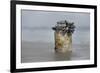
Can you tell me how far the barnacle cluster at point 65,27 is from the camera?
59.4 inches

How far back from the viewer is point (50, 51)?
1490mm

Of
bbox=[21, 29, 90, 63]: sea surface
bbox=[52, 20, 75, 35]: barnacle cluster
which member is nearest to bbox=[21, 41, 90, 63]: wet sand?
bbox=[21, 29, 90, 63]: sea surface

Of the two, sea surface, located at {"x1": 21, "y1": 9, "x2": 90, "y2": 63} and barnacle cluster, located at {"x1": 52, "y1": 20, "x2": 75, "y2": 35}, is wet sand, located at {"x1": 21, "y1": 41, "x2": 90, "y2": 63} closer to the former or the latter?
sea surface, located at {"x1": 21, "y1": 9, "x2": 90, "y2": 63}

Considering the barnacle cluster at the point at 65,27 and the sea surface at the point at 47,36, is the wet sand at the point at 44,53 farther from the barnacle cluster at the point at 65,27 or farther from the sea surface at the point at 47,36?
the barnacle cluster at the point at 65,27

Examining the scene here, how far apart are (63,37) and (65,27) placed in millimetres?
77

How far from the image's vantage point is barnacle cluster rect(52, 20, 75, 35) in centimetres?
151

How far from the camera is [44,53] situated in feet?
4.84

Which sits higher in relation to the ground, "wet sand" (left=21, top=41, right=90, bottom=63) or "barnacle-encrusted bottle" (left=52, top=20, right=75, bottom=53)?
"barnacle-encrusted bottle" (left=52, top=20, right=75, bottom=53)

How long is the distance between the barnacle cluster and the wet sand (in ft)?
0.39

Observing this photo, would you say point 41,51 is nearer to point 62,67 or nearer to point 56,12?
point 62,67

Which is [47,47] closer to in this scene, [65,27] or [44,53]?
[44,53]

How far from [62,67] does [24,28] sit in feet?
1.33

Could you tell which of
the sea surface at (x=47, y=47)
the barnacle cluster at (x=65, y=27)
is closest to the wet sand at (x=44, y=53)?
the sea surface at (x=47, y=47)

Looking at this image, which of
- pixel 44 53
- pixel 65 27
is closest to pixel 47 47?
pixel 44 53
